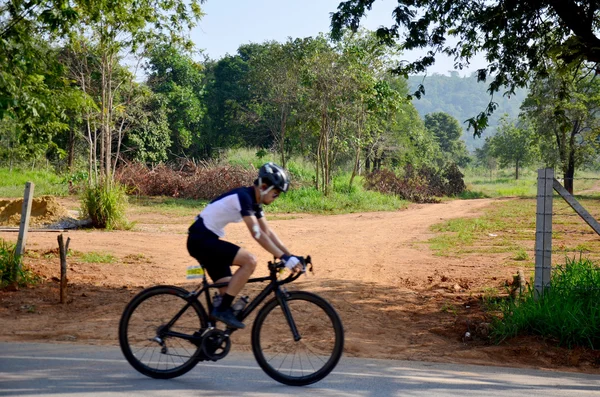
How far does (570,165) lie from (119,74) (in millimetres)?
35774

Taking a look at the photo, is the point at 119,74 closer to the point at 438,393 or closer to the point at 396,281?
the point at 396,281

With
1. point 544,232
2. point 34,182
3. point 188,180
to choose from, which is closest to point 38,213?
point 188,180

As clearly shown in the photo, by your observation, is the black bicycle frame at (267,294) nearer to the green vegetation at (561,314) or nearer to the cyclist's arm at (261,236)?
the cyclist's arm at (261,236)

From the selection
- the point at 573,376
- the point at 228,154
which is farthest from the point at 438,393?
the point at 228,154

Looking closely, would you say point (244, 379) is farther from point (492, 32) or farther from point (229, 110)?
point (229, 110)

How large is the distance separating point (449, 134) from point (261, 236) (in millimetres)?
99062

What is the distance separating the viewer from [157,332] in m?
5.84

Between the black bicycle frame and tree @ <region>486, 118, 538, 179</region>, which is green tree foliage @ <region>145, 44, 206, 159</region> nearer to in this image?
tree @ <region>486, 118, 538, 179</region>

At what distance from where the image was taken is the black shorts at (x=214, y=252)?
18.5ft

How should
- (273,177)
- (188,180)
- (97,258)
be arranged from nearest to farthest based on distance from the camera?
(273,177)
(97,258)
(188,180)

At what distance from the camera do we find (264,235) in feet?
18.2

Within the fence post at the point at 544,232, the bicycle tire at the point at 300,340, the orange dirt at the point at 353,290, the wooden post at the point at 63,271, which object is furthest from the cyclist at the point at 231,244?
the wooden post at the point at 63,271

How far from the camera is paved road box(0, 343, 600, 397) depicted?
534cm

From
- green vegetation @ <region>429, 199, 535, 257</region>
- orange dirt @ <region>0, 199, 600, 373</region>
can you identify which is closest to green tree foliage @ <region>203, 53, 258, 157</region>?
green vegetation @ <region>429, 199, 535, 257</region>
